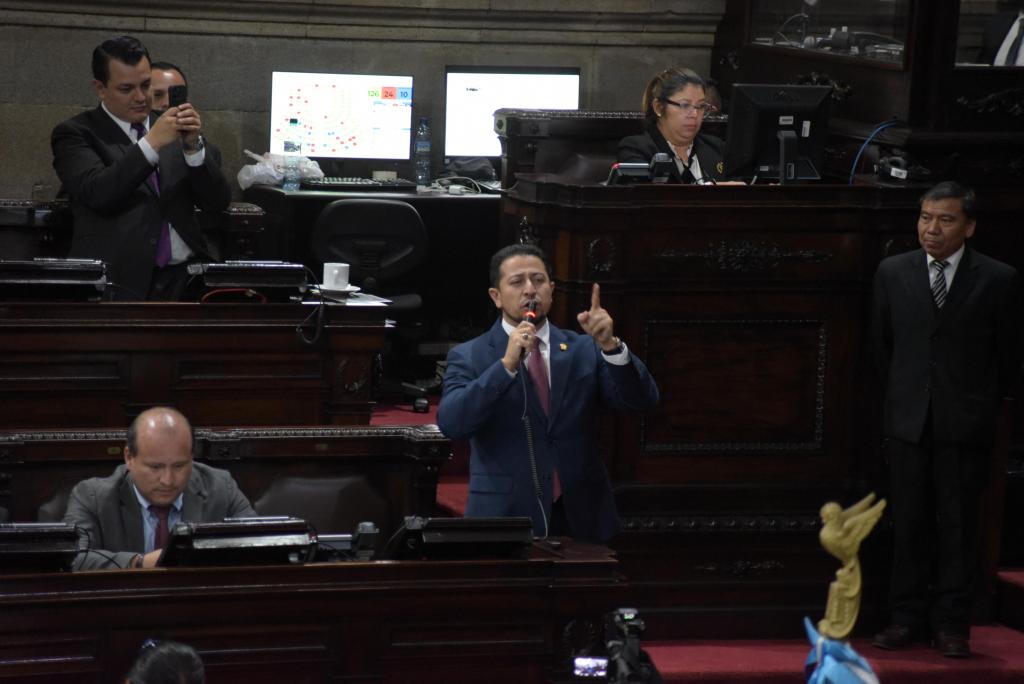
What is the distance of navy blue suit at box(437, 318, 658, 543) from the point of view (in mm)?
4625

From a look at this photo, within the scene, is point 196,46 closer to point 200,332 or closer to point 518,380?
point 200,332

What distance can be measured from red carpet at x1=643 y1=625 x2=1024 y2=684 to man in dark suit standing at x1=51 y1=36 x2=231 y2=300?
2.22 metres

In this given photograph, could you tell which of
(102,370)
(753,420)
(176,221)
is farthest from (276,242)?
(753,420)

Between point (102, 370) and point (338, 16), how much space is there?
371cm

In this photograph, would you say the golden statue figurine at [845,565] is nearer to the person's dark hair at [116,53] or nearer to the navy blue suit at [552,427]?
the navy blue suit at [552,427]

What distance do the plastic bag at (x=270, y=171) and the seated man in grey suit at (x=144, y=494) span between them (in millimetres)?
4175

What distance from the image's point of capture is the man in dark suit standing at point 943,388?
215 inches

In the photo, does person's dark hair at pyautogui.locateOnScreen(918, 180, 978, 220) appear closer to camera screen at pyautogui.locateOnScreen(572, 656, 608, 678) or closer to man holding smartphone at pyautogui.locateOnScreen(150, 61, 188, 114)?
camera screen at pyautogui.locateOnScreen(572, 656, 608, 678)

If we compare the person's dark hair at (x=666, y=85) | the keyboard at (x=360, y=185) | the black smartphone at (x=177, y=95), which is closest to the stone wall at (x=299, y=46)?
the keyboard at (x=360, y=185)

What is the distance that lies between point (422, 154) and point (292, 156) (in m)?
0.70

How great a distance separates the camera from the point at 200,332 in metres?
5.68

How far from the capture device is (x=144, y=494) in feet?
14.0

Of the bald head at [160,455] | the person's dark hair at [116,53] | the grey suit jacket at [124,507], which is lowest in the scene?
the grey suit jacket at [124,507]

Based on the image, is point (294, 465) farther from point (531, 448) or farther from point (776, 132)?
point (776, 132)
